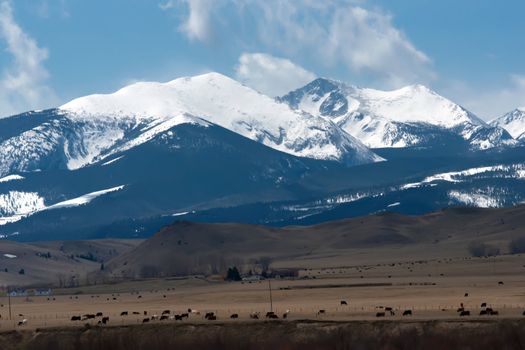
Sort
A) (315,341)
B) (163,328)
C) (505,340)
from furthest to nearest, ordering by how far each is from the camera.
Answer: (163,328), (315,341), (505,340)

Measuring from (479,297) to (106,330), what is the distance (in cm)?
5586

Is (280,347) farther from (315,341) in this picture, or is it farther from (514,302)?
(514,302)

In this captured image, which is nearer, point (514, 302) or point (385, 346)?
point (385, 346)

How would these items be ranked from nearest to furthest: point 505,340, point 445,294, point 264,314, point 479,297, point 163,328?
point 505,340 → point 163,328 → point 264,314 → point 479,297 → point 445,294

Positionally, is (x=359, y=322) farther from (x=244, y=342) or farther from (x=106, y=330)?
(x=106, y=330)

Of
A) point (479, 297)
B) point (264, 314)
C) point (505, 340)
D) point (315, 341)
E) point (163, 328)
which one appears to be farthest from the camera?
point (479, 297)

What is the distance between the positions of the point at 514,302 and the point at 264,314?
3035cm

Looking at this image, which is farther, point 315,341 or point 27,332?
point 27,332

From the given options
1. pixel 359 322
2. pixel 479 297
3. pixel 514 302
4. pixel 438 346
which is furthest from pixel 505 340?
pixel 479 297

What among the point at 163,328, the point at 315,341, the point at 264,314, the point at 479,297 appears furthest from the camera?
the point at 479,297

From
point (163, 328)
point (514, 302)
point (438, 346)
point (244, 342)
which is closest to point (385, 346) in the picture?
point (438, 346)

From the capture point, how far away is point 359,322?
14300cm

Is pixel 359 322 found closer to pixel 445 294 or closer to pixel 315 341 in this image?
pixel 315 341

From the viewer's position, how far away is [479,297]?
184500 mm
